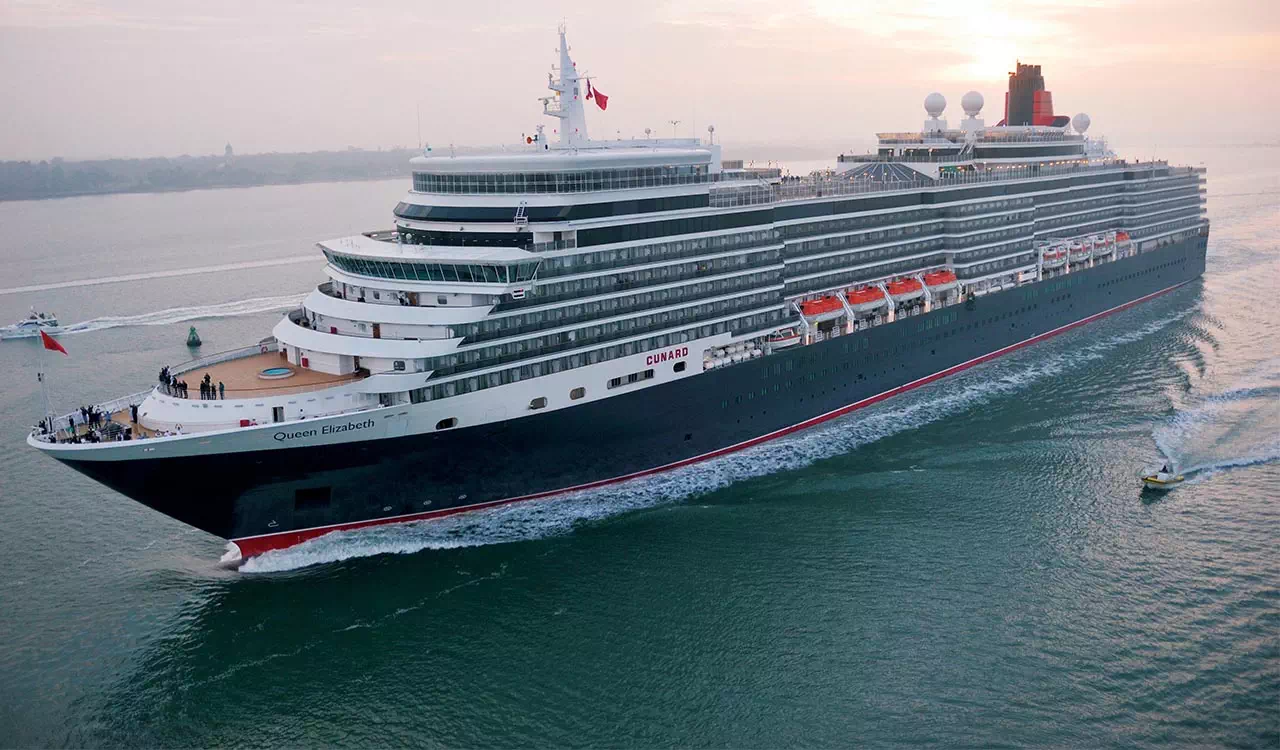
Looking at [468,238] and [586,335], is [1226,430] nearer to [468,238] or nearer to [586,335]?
[586,335]

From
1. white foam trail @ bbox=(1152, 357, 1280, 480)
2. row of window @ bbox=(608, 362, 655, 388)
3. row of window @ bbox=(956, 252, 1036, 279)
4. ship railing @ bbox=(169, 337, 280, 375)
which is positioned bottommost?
white foam trail @ bbox=(1152, 357, 1280, 480)

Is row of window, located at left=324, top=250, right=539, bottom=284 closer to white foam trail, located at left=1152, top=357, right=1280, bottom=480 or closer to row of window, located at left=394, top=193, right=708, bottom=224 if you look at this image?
row of window, located at left=394, top=193, right=708, bottom=224

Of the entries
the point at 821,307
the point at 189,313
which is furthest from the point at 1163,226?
the point at 189,313

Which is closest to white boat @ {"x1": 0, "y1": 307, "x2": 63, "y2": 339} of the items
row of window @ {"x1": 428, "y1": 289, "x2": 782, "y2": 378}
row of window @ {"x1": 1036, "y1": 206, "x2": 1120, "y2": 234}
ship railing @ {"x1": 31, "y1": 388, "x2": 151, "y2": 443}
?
ship railing @ {"x1": 31, "y1": 388, "x2": 151, "y2": 443}

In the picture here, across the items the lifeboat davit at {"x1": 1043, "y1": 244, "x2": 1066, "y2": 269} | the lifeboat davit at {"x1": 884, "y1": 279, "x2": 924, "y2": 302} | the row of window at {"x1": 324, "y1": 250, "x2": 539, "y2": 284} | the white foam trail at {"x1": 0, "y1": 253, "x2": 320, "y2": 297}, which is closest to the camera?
the row of window at {"x1": 324, "y1": 250, "x2": 539, "y2": 284}

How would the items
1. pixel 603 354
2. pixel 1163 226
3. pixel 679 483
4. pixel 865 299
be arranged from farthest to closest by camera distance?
pixel 1163 226 → pixel 865 299 → pixel 679 483 → pixel 603 354

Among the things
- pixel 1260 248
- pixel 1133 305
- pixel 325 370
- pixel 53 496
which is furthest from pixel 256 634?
pixel 1260 248
